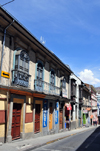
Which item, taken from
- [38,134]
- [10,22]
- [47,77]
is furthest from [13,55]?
[38,134]

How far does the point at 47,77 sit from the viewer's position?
52.6ft

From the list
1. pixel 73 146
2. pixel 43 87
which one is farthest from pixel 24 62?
pixel 73 146

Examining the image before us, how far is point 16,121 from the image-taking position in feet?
37.4

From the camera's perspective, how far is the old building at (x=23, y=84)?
10148 mm

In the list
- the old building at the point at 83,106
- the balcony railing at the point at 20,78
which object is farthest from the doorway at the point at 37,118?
the old building at the point at 83,106

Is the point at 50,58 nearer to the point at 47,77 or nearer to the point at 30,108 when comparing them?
the point at 47,77

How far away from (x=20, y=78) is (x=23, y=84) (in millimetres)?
567

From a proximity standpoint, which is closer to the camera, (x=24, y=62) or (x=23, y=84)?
(x=23, y=84)

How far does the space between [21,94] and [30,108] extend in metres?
1.83

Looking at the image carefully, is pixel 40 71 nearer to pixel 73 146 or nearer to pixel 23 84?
pixel 23 84

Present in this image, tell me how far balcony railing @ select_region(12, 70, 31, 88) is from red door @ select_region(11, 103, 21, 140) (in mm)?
1604

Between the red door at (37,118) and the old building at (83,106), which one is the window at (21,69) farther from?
the old building at (83,106)

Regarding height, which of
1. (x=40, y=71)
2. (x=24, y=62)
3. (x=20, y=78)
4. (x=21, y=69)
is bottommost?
(x=20, y=78)

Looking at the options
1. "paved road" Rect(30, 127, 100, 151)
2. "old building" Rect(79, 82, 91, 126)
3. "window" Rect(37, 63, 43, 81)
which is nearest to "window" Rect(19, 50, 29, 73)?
"window" Rect(37, 63, 43, 81)
